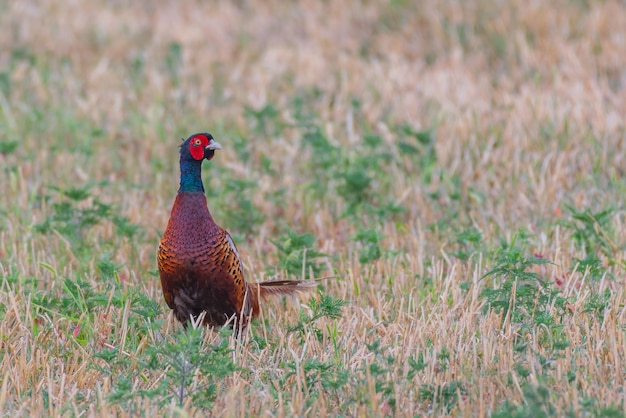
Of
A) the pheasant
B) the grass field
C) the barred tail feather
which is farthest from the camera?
the barred tail feather

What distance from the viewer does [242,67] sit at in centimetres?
1120

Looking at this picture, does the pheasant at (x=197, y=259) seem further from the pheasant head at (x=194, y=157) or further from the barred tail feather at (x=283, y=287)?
the barred tail feather at (x=283, y=287)

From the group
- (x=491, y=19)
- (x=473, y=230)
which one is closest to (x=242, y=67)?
(x=491, y=19)

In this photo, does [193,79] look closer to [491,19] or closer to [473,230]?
[491,19]

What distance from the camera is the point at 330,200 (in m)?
7.86

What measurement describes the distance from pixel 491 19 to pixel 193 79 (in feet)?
12.2

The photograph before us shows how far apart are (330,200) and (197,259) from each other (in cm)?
284

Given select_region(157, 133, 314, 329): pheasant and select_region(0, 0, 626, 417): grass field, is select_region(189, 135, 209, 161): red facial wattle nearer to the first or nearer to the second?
select_region(157, 133, 314, 329): pheasant

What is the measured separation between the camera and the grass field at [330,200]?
4547 mm

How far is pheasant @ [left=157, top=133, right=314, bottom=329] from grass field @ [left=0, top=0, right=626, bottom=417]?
7.6 inches

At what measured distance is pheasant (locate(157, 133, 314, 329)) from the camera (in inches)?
203

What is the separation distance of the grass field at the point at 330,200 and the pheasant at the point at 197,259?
0.19 m

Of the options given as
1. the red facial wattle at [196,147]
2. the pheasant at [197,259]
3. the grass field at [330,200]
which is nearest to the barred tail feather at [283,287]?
the grass field at [330,200]

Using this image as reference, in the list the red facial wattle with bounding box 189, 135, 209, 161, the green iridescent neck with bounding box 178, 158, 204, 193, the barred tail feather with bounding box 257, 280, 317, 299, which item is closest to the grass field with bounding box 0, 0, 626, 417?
the barred tail feather with bounding box 257, 280, 317, 299
